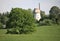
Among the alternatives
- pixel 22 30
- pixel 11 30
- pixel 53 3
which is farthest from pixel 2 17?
pixel 53 3

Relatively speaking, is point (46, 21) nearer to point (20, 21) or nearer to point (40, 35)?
Result: point (40, 35)

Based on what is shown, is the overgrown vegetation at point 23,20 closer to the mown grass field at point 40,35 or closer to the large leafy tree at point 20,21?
the large leafy tree at point 20,21

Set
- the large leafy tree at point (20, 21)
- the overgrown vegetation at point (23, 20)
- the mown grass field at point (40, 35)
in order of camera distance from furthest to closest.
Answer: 1. the large leafy tree at point (20, 21)
2. the overgrown vegetation at point (23, 20)
3. the mown grass field at point (40, 35)

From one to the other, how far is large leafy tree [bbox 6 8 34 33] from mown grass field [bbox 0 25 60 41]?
0.38 meters

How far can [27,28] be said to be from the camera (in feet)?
24.8

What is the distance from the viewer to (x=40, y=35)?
659 centimetres

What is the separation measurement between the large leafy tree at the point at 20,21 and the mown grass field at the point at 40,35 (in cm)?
38

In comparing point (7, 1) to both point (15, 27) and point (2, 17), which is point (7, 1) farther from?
point (15, 27)

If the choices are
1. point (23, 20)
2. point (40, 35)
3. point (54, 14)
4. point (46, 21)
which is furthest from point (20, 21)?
point (54, 14)

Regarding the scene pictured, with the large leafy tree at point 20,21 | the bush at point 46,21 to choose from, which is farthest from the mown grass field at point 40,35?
the large leafy tree at point 20,21

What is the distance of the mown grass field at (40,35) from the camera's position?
6.19 metres

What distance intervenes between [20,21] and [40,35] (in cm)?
112

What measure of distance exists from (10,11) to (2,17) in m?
0.45

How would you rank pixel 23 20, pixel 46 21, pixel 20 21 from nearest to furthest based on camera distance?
1. pixel 46 21
2. pixel 20 21
3. pixel 23 20
